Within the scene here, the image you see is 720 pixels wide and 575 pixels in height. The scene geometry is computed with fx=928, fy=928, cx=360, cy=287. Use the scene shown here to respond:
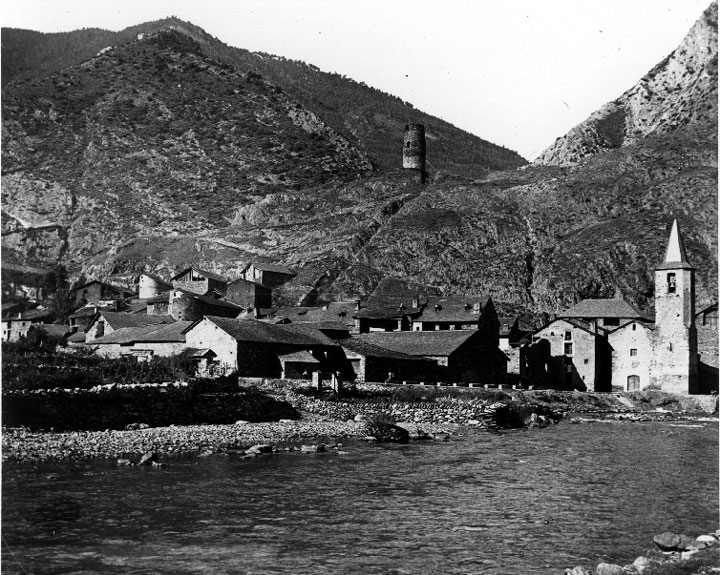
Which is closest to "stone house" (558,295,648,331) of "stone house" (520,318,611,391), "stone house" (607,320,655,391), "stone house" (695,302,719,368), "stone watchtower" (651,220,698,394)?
"stone house" (607,320,655,391)

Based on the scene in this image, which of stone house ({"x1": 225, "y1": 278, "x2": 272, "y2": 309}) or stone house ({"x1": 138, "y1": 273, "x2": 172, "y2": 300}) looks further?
stone house ({"x1": 138, "y1": 273, "x2": 172, "y2": 300})

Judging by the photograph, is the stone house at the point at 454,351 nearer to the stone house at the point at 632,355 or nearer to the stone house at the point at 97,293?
the stone house at the point at 632,355

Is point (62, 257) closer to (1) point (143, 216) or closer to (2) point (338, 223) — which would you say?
(1) point (143, 216)

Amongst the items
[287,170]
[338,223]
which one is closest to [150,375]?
[338,223]

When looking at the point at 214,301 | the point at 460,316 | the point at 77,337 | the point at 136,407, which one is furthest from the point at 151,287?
the point at 136,407

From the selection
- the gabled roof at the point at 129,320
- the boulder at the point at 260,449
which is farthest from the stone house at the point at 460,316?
the boulder at the point at 260,449

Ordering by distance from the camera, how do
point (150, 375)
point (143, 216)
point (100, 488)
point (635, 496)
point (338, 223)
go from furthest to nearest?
point (143, 216) → point (338, 223) → point (150, 375) → point (635, 496) → point (100, 488)

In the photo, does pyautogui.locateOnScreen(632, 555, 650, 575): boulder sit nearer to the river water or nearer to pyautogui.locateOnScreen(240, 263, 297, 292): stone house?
the river water
